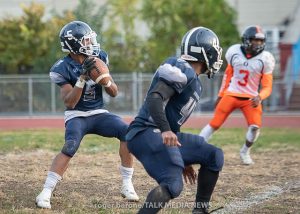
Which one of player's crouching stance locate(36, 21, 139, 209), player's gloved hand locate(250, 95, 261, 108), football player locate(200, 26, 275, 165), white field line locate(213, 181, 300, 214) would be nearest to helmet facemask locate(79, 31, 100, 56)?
player's crouching stance locate(36, 21, 139, 209)

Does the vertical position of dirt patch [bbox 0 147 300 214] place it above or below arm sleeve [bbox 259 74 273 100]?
below

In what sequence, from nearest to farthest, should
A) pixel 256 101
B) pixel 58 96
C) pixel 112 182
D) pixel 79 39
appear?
pixel 79 39 → pixel 112 182 → pixel 256 101 → pixel 58 96

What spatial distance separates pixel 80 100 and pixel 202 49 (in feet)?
5.68

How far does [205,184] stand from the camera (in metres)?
5.29

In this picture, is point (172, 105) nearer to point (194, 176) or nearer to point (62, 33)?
point (194, 176)

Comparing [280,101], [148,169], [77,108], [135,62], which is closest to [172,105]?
[148,169]

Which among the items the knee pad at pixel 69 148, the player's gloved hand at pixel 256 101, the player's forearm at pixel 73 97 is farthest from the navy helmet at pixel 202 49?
the player's gloved hand at pixel 256 101

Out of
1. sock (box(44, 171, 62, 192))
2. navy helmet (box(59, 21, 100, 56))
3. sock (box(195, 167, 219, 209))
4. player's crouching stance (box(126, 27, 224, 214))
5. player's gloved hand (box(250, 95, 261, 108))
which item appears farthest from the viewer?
player's gloved hand (box(250, 95, 261, 108))

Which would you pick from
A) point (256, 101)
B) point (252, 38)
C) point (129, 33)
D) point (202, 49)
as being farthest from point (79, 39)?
point (129, 33)

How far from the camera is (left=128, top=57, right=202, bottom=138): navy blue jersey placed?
16.2 feet

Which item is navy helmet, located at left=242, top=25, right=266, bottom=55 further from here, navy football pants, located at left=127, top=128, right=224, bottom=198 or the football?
navy football pants, located at left=127, top=128, right=224, bottom=198

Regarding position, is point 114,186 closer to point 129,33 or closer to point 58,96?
point 58,96

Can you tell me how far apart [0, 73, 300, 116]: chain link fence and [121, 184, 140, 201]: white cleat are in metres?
14.0

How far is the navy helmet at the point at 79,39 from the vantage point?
6.28m
